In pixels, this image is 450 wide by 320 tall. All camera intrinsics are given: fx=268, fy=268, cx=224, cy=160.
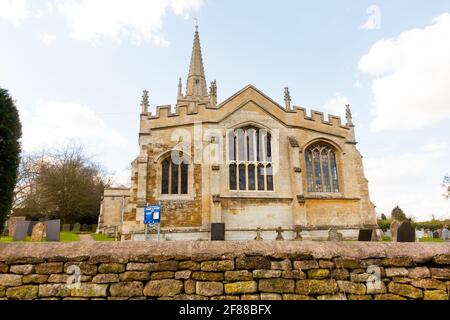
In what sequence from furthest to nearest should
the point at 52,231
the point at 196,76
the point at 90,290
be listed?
1. the point at 196,76
2. the point at 52,231
3. the point at 90,290

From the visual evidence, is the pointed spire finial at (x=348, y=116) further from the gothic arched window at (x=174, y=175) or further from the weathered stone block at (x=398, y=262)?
the weathered stone block at (x=398, y=262)

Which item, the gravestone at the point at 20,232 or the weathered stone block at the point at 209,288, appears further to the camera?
the gravestone at the point at 20,232

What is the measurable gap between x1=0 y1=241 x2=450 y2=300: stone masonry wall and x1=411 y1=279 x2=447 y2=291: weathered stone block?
0.04 ft

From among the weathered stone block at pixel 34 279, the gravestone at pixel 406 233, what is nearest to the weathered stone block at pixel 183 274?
the weathered stone block at pixel 34 279

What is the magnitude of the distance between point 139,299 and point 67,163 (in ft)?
111

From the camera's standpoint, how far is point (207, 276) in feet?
11.1

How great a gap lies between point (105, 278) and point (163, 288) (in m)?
0.74

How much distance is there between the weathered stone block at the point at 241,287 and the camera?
10.9 feet

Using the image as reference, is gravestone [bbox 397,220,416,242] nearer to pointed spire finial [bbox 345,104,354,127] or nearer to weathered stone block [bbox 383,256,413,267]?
weathered stone block [bbox 383,256,413,267]

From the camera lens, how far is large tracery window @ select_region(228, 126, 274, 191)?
16.8 meters

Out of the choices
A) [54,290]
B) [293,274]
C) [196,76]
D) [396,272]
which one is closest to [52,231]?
[54,290]

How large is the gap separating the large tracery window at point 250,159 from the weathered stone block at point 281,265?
512 inches

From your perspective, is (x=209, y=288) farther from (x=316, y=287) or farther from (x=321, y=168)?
(x=321, y=168)
